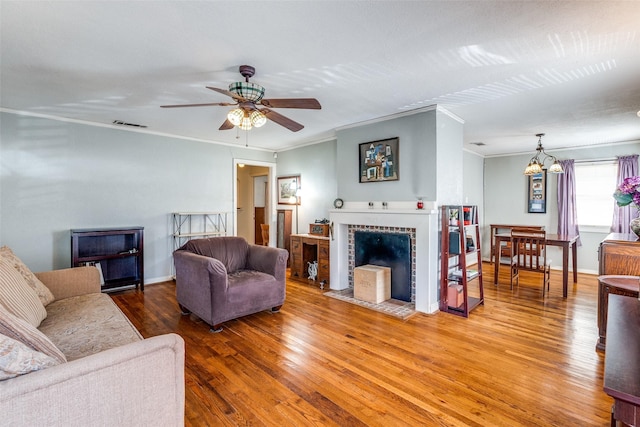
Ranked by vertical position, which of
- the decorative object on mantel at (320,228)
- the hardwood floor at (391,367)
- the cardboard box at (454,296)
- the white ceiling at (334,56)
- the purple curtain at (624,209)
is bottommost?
the hardwood floor at (391,367)

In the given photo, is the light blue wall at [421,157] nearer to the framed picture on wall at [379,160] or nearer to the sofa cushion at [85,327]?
the framed picture on wall at [379,160]

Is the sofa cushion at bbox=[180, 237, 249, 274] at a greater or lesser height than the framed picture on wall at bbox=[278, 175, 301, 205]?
lesser

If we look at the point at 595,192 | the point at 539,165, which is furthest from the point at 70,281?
the point at 595,192

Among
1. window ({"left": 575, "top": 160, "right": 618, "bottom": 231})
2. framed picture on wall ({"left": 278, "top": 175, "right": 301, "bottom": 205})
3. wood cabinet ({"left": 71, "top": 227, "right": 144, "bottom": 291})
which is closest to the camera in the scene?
→ wood cabinet ({"left": 71, "top": 227, "right": 144, "bottom": 291})

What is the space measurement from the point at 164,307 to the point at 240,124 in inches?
104

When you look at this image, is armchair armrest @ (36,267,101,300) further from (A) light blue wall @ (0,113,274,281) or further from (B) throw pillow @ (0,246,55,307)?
(A) light blue wall @ (0,113,274,281)

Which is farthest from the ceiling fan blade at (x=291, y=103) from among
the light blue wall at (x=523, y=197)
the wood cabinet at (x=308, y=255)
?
the light blue wall at (x=523, y=197)

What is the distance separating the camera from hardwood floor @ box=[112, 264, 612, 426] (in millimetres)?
1878

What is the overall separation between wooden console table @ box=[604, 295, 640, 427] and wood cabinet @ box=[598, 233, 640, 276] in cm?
136

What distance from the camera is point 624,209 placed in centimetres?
524

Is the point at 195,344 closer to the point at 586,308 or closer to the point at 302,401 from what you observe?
the point at 302,401

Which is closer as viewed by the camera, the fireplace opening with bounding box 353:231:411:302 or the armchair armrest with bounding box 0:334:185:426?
the armchair armrest with bounding box 0:334:185:426

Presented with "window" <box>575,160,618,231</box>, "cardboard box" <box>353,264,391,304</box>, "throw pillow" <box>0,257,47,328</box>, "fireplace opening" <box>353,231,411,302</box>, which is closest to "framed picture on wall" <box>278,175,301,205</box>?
"fireplace opening" <box>353,231,411,302</box>

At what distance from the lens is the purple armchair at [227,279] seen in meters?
3.02
